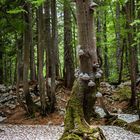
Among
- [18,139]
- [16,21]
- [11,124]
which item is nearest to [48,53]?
[16,21]

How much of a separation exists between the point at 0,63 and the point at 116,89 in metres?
8.22

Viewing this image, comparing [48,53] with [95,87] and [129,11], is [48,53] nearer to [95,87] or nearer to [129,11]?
[129,11]

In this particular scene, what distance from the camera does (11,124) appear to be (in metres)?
12.2

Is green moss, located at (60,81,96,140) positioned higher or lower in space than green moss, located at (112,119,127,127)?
higher

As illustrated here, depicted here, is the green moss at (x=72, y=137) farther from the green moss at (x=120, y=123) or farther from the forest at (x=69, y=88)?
the green moss at (x=120, y=123)

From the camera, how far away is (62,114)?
42.7ft

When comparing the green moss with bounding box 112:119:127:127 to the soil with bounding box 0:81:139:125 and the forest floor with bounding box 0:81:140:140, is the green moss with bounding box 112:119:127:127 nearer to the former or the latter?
the forest floor with bounding box 0:81:140:140

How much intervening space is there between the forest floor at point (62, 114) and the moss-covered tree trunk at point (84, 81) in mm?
2800

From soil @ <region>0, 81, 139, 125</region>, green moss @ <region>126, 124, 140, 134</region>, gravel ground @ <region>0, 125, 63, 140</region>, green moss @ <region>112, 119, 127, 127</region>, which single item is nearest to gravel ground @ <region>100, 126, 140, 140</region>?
green moss @ <region>126, 124, 140, 134</region>

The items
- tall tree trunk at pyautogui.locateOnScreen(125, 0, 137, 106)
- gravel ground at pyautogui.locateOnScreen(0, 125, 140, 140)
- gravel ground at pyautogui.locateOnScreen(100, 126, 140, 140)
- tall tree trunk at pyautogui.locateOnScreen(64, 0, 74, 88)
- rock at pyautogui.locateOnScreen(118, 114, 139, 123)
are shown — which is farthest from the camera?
tall tree trunk at pyautogui.locateOnScreen(64, 0, 74, 88)

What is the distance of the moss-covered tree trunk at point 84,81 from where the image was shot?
6191mm

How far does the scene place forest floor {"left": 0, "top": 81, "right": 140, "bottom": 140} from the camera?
10.8 metres

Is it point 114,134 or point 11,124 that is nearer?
point 114,134

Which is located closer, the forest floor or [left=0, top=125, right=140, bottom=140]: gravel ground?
[left=0, top=125, right=140, bottom=140]: gravel ground
